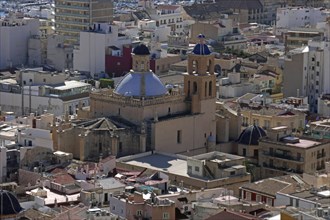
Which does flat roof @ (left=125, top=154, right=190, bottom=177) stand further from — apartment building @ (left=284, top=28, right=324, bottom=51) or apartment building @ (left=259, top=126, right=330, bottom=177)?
apartment building @ (left=284, top=28, right=324, bottom=51)

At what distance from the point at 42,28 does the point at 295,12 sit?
2975 cm

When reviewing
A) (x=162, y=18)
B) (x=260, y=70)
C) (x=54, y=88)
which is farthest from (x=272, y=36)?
(x=54, y=88)

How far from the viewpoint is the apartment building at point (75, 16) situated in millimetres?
125312

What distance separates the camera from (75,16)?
126 metres

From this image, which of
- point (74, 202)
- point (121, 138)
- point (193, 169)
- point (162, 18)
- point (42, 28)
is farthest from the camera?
point (162, 18)

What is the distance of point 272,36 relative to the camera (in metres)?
138

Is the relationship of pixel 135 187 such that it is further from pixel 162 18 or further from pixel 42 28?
pixel 162 18

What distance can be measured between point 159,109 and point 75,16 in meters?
49.6

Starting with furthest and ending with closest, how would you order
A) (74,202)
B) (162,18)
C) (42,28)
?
(162,18) < (42,28) < (74,202)

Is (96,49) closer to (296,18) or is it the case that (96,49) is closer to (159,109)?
(296,18)

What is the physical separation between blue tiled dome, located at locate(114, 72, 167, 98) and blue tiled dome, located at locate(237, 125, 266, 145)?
6.49 meters

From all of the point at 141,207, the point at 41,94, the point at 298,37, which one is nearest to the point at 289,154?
the point at 141,207

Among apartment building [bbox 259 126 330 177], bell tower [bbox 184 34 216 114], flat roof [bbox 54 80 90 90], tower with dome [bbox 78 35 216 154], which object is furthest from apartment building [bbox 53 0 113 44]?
apartment building [bbox 259 126 330 177]

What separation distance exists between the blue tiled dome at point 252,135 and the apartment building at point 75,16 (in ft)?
152
